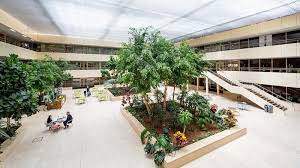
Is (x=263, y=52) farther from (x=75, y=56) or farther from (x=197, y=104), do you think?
(x=75, y=56)

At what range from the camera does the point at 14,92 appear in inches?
315

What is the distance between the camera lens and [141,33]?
Answer: 35.2 ft

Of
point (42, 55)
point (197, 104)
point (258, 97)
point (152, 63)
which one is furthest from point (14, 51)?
point (258, 97)

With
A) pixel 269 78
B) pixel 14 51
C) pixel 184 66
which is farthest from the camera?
pixel 269 78

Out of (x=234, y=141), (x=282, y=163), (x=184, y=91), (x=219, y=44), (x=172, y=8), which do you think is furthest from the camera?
(x=219, y=44)

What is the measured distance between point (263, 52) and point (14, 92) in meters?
20.5

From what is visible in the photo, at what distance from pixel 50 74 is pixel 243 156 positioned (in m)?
15.0

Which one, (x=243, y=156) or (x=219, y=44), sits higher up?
(x=219, y=44)

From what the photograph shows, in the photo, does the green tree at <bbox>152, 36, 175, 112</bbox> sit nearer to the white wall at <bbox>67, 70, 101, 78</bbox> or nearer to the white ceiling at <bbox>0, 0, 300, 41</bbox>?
the white ceiling at <bbox>0, 0, 300, 41</bbox>

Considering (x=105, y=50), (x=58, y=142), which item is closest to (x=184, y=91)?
(x=58, y=142)

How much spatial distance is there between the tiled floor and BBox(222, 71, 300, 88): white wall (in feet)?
15.1

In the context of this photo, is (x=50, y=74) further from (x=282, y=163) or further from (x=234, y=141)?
(x=282, y=163)

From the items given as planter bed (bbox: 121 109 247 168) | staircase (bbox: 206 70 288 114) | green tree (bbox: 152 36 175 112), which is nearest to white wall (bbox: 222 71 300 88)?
staircase (bbox: 206 70 288 114)

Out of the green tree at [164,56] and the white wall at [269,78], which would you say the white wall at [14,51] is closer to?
the green tree at [164,56]
